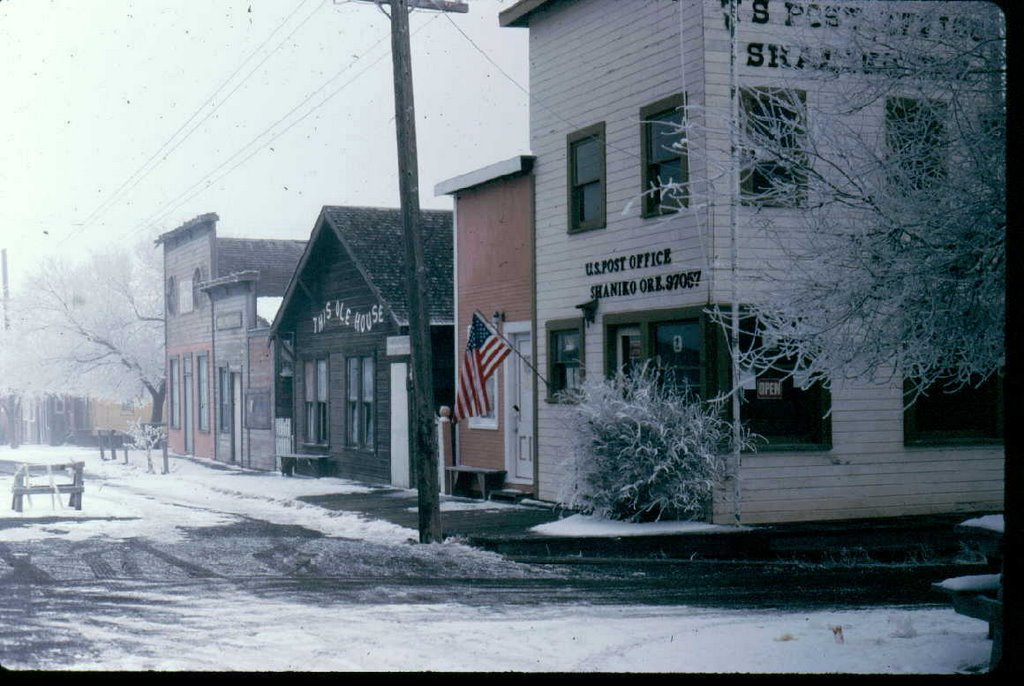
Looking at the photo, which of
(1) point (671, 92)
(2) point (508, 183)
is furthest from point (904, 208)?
(2) point (508, 183)

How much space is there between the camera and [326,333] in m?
29.9

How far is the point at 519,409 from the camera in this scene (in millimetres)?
21391

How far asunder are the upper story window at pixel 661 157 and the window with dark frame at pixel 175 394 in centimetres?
2765

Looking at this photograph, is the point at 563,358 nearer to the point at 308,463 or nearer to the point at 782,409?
the point at 782,409

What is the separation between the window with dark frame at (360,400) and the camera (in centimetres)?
2727

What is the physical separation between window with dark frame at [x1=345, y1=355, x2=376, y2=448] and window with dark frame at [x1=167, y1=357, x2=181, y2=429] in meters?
15.3

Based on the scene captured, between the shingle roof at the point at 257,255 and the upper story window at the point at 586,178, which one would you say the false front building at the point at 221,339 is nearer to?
the shingle roof at the point at 257,255

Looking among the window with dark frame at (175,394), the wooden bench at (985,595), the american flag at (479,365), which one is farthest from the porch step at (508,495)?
the window with dark frame at (175,394)

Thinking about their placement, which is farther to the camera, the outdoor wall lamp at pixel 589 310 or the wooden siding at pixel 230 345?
the wooden siding at pixel 230 345

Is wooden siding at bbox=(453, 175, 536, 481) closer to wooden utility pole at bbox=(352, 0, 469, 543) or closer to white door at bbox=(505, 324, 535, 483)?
white door at bbox=(505, 324, 535, 483)

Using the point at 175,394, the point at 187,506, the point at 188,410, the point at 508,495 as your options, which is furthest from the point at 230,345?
the point at 508,495

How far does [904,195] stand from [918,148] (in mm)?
418

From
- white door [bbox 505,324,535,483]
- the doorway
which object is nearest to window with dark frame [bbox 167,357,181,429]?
the doorway
